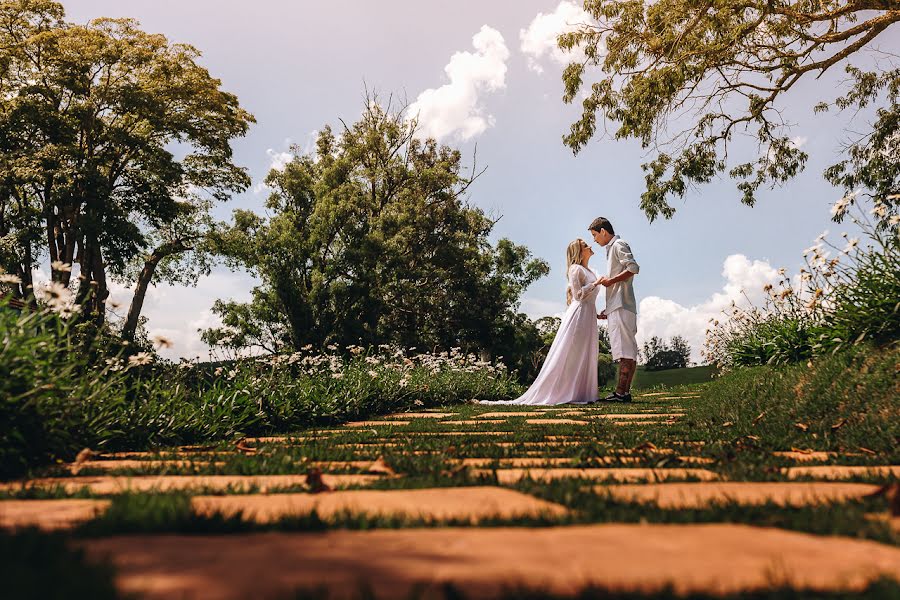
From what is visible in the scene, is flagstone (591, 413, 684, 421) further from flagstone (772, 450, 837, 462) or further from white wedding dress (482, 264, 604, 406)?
white wedding dress (482, 264, 604, 406)

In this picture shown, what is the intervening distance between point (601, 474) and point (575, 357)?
6.96m

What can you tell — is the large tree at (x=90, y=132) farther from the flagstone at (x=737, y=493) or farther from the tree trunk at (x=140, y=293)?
the flagstone at (x=737, y=493)

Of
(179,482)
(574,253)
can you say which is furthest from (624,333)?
(179,482)

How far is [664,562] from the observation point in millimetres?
1329

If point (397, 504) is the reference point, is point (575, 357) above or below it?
above

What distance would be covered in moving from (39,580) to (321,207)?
83.4 feet

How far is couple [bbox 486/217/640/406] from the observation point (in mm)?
9219

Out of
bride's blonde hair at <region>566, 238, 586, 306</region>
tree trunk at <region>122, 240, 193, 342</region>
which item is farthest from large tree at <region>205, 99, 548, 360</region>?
bride's blonde hair at <region>566, 238, 586, 306</region>

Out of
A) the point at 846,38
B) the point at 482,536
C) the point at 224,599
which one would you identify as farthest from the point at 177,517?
the point at 846,38

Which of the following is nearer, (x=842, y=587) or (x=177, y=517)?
(x=842, y=587)

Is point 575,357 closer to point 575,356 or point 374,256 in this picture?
point 575,356

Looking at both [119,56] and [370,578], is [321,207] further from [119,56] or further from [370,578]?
[370,578]

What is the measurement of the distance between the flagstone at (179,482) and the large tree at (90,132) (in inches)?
892

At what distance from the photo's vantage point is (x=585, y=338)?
958 cm
